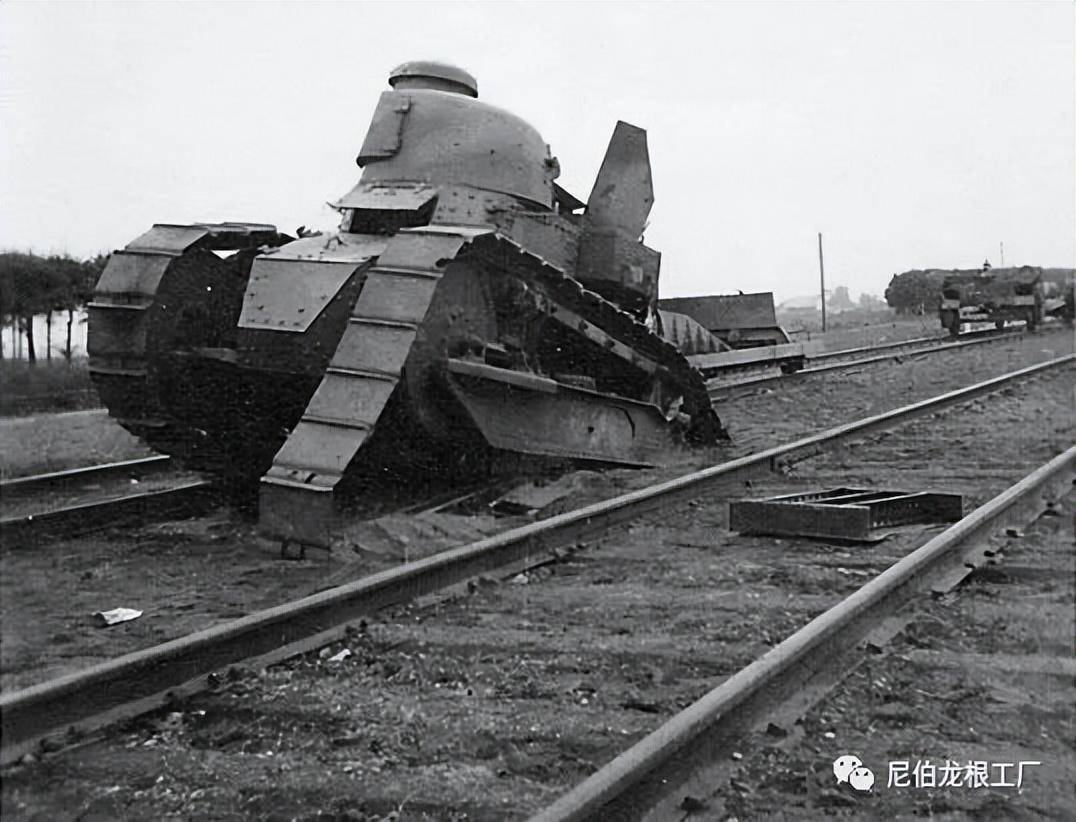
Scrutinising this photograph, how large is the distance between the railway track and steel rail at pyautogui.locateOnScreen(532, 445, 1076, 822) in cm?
283

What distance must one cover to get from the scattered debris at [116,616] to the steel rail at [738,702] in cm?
231

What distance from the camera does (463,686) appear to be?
132 inches

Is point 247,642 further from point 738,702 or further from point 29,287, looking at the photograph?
point 738,702

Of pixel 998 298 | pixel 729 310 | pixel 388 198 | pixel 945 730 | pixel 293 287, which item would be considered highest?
pixel 998 298

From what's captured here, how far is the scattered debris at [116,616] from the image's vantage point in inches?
162

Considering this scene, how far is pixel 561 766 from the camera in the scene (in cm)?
275

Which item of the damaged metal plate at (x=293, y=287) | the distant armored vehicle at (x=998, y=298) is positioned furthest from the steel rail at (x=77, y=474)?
the distant armored vehicle at (x=998, y=298)

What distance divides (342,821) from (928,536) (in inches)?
152

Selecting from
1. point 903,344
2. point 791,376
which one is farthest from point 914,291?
point 791,376

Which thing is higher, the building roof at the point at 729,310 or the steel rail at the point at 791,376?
the building roof at the point at 729,310

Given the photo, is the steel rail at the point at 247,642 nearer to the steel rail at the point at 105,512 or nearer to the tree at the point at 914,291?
the steel rail at the point at 105,512

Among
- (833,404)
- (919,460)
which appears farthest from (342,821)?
(833,404)

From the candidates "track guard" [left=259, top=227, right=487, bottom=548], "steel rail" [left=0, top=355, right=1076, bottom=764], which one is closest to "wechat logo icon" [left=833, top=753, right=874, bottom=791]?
"steel rail" [left=0, top=355, right=1076, bottom=764]

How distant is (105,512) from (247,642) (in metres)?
2.98
